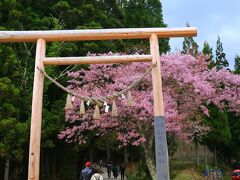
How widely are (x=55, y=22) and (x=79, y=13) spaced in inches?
67.1

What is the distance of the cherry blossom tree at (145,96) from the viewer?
1468 centimetres

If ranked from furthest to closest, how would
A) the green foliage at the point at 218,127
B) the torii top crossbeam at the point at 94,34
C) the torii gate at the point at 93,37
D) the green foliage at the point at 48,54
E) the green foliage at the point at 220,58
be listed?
the green foliage at the point at 220,58
the green foliage at the point at 218,127
the green foliage at the point at 48,54
the torii top crossbeam at the point at 94,34
the torii gate at the point at 93,37

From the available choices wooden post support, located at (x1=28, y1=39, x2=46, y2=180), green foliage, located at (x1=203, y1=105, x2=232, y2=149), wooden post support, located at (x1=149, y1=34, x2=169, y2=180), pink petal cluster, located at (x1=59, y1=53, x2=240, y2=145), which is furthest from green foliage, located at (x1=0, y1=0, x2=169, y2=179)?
wooden post support, located at (x1=149, y1=34, x2=169, y2=180)

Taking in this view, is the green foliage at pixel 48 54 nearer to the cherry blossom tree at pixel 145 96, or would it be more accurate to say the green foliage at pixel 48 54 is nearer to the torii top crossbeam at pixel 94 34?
the cherry blossom tree at pixel 145 96

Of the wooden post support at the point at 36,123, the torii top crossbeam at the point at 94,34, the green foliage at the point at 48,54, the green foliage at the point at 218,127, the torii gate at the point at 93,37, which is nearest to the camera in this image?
the wooden post support at the point at 36,123

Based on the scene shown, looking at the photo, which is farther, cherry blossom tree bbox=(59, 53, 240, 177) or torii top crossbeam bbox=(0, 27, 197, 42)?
cherry blossom tree bbox=(59, 53, 240, 177)

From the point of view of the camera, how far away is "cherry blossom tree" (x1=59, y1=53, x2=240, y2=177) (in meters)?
14.7

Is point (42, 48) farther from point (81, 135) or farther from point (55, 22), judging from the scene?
point (55, 22)

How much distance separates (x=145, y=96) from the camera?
14570mm

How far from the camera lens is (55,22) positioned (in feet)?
60.2

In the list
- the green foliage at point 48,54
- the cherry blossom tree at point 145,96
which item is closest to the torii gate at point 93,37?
the cherry blossom tree at point 145,96

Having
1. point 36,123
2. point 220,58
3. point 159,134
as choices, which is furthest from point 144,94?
point 220,58

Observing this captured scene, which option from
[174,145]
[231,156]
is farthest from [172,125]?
[231,156]

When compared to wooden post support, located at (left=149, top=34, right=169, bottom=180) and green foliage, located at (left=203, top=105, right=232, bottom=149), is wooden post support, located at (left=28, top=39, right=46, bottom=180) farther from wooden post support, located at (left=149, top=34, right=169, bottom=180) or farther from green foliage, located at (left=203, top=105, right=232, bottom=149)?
green foliage, located at (left=203, top=105, right=232, bottom=149)
